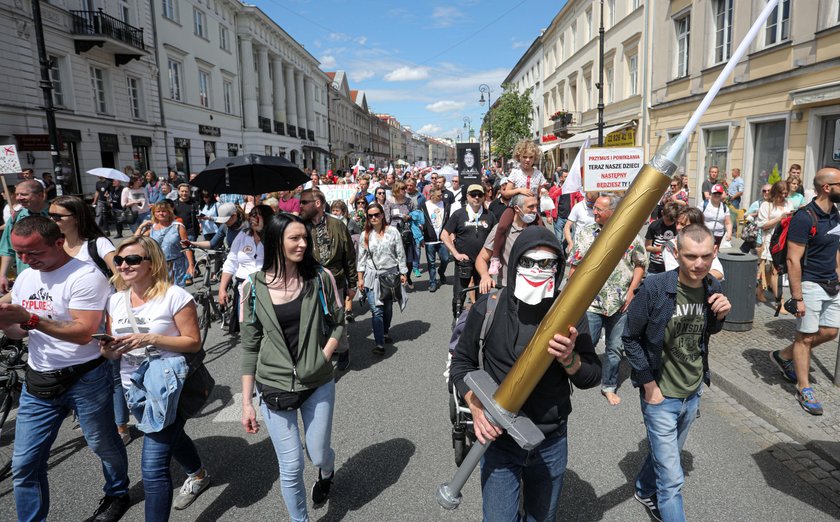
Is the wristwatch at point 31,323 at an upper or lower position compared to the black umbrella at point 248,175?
lower

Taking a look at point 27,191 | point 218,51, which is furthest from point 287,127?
point 27,191

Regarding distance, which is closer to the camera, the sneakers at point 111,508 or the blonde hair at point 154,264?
the blonde hair at point 154,264

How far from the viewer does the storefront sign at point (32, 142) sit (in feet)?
48.6

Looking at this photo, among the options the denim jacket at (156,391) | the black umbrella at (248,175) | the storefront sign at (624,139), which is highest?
the storefront sign at (624,139)

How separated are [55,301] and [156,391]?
839 millimetres

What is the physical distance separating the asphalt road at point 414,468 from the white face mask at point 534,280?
1.78 metres

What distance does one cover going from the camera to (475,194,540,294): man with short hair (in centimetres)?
454

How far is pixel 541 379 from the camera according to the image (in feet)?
7.33

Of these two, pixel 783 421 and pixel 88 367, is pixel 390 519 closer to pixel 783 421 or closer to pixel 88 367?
pixel 88 367

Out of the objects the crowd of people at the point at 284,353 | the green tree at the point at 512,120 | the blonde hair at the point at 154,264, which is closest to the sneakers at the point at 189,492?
the crowd of people at the point at 284,353

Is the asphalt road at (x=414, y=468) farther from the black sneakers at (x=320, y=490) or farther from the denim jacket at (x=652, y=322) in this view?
the denim jacket at (x=652, y=322)

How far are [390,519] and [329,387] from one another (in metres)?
0.91

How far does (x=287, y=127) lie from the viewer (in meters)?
49.7

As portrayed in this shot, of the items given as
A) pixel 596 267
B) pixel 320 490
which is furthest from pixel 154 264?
pixel 596 267
